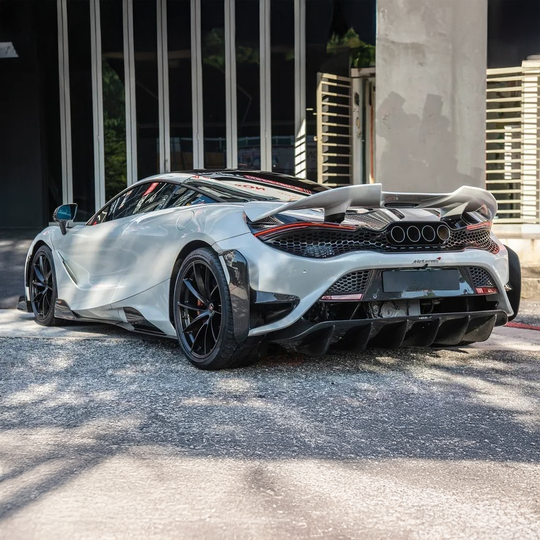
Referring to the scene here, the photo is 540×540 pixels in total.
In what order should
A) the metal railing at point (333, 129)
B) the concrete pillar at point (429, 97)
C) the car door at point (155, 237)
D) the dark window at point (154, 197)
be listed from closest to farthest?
the car door at point (155, 237), the dark window at point (154, 197), the concrete pillar at point (429, 97), the metal railing at point (333, 129)

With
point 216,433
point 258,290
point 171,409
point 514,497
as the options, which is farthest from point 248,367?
point 514,497

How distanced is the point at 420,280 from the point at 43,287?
353 cm

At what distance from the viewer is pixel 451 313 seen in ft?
17.1

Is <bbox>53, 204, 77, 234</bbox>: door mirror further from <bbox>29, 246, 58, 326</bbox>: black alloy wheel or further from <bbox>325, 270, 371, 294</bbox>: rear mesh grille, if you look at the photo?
<bbox>325, 270, 371, 294</bbox>: rear mesh grille

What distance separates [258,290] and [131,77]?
1043 cm

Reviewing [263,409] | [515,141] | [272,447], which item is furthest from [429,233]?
[515,141]

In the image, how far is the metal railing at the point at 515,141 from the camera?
1149cm

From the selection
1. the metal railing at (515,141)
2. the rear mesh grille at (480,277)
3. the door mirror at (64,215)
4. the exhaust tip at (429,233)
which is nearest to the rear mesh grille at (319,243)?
the exhaust tip at (429,233)

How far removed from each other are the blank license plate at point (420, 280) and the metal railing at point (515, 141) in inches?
250

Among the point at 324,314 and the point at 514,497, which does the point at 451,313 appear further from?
the point at 514,497

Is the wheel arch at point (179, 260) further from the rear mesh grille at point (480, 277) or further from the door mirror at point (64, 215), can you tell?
the door mirror at point (64, 215)

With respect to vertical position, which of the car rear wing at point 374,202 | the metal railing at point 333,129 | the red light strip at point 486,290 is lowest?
the red light strip at point 486,290

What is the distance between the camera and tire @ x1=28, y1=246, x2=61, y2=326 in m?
7.16

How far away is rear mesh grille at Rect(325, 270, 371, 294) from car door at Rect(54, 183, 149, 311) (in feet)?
5.85
